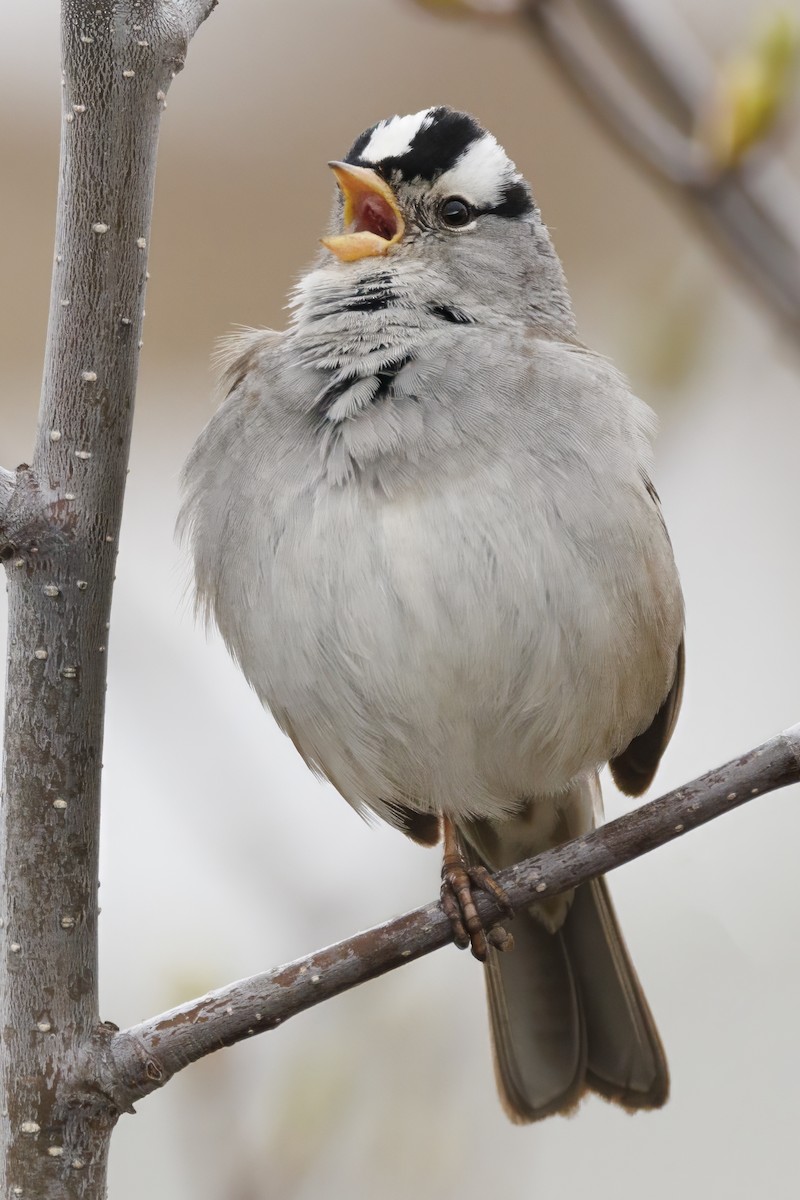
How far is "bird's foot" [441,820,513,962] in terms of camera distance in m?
2.20

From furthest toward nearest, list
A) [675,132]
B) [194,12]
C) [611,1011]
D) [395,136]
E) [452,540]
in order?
A: [611,1011], [395,136], [452,540], [675,132], [194,12]

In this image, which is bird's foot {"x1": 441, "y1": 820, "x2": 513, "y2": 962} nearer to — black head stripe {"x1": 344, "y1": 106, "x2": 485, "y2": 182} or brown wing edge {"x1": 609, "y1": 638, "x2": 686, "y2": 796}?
brown wing edge {"x1": 609, "y1": 638, "x2": 686, "y2": 796}

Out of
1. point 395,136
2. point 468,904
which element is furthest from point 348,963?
point 395,136

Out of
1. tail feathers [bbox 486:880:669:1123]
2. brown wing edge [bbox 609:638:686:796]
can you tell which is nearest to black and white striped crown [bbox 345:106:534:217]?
brown wing edge [bbox 609:638:686:796]

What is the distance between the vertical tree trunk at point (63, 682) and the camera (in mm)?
1772

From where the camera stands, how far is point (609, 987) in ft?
9.41

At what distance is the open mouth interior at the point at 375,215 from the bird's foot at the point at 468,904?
4.19 ft

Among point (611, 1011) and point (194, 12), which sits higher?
point (194, 12)

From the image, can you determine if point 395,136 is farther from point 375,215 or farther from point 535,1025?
point 535,1025

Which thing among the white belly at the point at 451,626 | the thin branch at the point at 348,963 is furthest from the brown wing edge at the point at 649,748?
the thin branch at the point at 348,963

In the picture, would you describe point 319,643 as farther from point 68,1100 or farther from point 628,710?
point 68,1100

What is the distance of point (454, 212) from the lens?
273 cm

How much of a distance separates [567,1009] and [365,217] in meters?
1.75

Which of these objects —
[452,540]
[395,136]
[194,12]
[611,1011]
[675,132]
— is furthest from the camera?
[611,1011]
